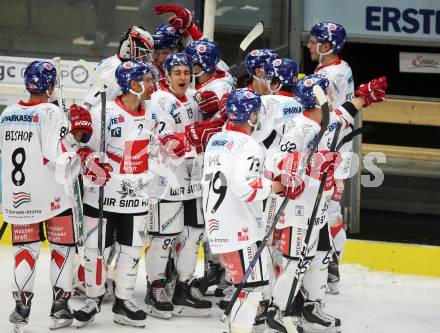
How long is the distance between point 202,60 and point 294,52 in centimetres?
277

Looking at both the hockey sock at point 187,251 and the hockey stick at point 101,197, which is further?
the hockey sock at point 187,251

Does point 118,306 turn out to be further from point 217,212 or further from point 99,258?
point 217,212

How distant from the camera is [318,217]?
688cm

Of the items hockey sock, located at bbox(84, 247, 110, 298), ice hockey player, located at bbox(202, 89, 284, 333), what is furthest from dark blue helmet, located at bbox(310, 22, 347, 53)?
hockey sock, located at bbox(84, 247, 110, 298)

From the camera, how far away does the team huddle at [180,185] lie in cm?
636

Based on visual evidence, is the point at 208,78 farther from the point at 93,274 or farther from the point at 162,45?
the point at 93,274

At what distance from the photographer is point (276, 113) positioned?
23.6 feet

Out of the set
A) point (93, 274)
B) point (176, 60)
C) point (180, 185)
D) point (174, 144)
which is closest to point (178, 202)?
point (180, 185)

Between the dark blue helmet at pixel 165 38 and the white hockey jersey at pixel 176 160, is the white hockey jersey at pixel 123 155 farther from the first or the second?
the dark blue helmet at pixel 165 38

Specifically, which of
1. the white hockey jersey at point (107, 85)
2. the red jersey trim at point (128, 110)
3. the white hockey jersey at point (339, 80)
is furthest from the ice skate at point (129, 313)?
the white hockey jersey at point (339, 80)

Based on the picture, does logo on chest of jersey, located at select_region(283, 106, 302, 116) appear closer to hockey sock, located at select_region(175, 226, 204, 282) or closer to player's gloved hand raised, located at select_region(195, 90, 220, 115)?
player's gloved hand raised, located at select_region(195, 90, 220, 115)

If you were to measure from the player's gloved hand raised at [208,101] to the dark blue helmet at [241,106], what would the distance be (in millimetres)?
911

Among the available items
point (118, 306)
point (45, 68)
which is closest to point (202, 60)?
point (45, 68)

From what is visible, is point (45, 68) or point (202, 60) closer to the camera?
point (45, 68)
